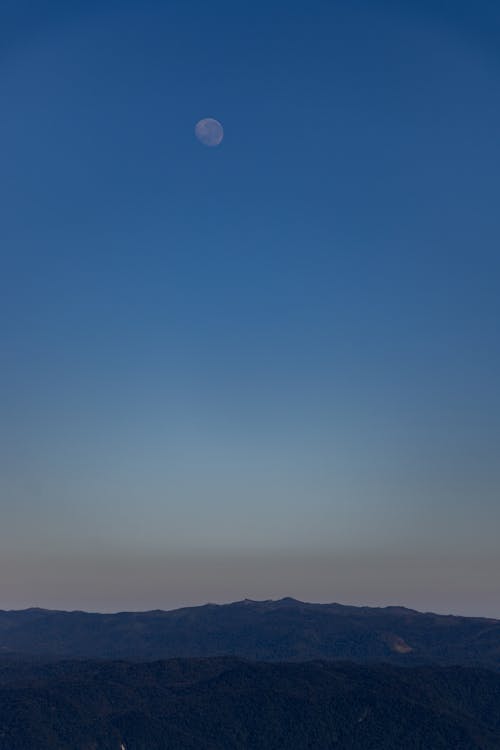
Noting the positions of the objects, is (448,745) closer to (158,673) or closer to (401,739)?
(401,739)

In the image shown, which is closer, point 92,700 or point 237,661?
point 92,700

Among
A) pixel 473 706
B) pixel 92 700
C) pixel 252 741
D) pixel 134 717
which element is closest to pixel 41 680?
pixel 92 700

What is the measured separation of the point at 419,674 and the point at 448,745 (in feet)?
130

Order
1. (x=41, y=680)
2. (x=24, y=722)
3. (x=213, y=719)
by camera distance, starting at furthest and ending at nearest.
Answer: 1. (x=41, y=680)
2. (x=213, y=719)
3. (x=24, y=722)

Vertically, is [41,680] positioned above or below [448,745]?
above

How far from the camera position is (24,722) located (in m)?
151

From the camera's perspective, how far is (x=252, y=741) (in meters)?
157

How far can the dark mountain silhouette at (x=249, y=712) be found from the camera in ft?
498

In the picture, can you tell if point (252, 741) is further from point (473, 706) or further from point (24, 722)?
point (473, 706)

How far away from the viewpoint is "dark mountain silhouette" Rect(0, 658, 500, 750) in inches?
5979

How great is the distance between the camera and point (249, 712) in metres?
165

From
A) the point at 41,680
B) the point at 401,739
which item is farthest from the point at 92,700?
the point at 401,739

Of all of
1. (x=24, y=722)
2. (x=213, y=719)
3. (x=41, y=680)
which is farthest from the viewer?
(x=41, y=680)

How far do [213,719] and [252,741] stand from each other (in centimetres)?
1021
